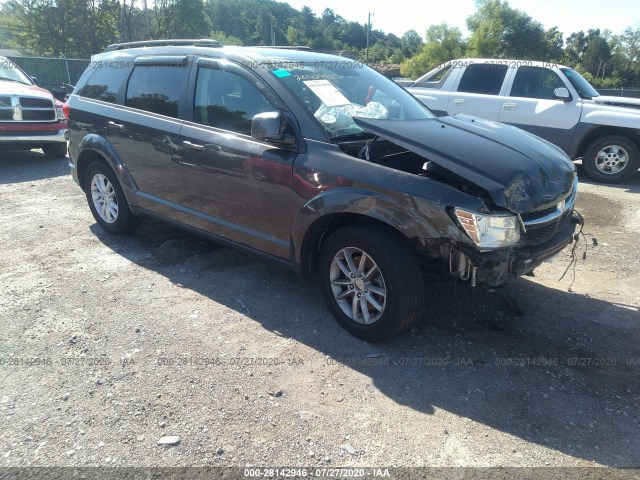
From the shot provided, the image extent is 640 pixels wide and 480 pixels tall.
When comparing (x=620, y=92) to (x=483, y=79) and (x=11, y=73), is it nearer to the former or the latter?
(x=483, y=79)

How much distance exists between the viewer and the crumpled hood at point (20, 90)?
28.9 feet

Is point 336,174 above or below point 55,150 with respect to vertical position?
above

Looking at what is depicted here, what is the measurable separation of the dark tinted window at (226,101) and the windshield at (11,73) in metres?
7.73

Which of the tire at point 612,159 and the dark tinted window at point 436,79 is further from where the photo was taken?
the dark tinted window at point 436,79

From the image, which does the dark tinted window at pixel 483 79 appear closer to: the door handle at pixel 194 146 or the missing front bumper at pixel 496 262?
the door handle at pixel 194 146

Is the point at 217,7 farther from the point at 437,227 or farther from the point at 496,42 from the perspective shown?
the point at 437,227

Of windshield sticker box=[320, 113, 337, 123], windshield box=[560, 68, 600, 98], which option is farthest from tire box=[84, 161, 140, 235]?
windshield box=[560, 68, 600, 98]

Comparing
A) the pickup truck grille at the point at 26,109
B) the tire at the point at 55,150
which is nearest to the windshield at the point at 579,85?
the pickup truck grille at the point at 26,109

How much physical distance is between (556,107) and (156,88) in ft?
21.6

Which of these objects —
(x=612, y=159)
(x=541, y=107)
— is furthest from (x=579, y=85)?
(x=612, y=159)

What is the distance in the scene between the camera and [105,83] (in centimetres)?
511

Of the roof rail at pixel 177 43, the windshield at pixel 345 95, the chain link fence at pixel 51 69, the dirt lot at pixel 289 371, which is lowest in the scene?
the dirt lot at pixel 289 371

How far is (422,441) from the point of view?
2.54 metres

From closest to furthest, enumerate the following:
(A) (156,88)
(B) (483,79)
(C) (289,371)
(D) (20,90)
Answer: (C) (289,371) → (A) (156,88) → (B) (483,79) → (D) (20,90)
